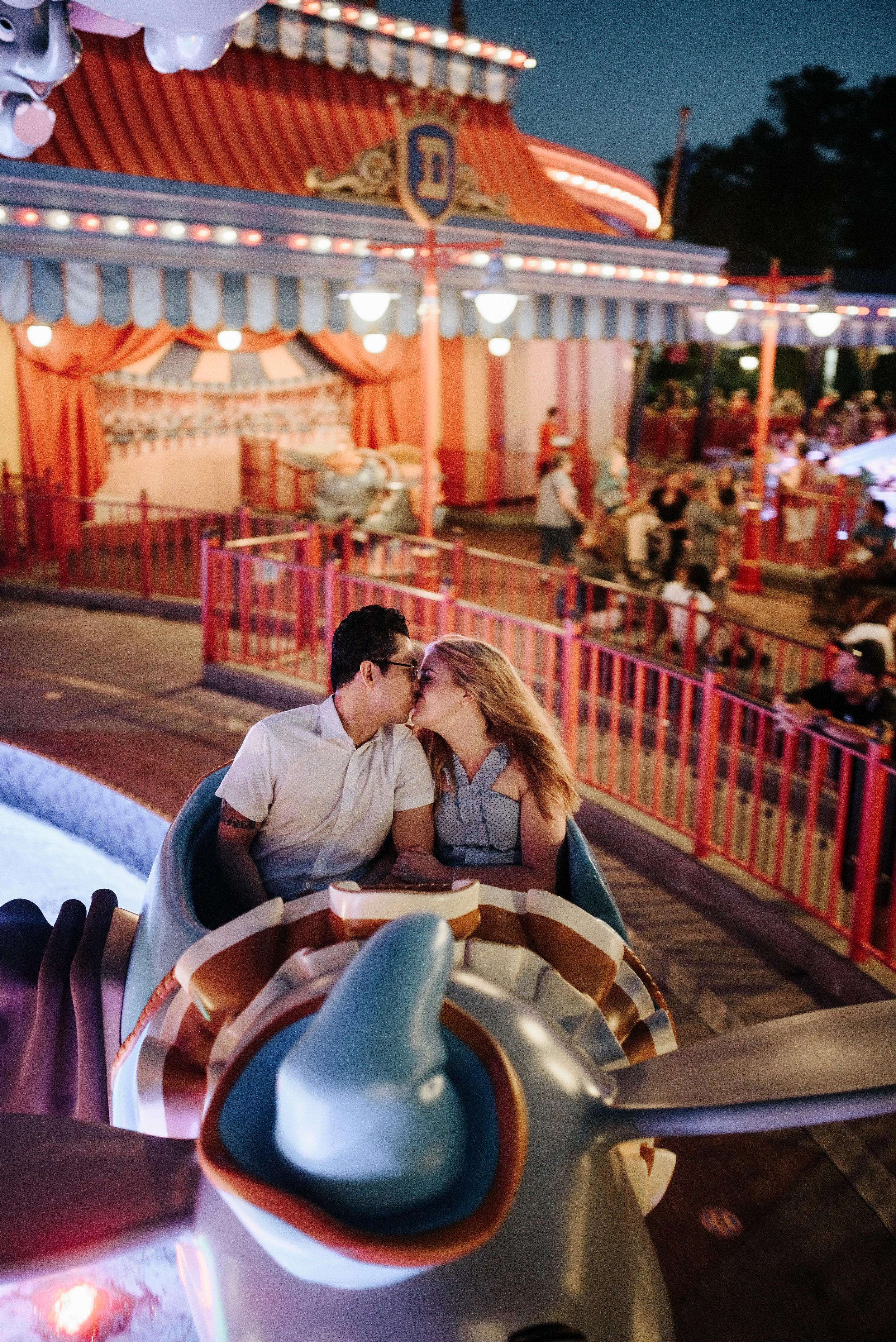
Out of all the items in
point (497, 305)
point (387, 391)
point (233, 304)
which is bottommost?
point (387, 391)

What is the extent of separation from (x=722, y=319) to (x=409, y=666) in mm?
8179

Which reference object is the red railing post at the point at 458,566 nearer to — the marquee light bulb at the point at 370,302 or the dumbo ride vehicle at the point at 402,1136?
the marquee light bulb at the point at 370,302

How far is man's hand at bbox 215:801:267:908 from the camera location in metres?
2.28

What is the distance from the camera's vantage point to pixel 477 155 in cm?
1304

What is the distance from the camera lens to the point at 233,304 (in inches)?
316

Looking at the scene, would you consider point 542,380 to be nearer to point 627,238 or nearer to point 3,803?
point 627,238

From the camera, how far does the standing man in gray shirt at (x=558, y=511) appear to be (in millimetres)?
8141

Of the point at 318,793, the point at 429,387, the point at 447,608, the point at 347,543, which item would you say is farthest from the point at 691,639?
the point at 318,793

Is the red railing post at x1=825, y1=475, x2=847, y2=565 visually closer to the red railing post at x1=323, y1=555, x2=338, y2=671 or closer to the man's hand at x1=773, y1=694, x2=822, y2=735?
the red railing post at x1=323, y1=555, x2=338, y2=671

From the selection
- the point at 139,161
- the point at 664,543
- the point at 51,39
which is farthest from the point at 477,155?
the point at 51,39

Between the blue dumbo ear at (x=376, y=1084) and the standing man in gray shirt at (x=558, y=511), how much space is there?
7.31 metres

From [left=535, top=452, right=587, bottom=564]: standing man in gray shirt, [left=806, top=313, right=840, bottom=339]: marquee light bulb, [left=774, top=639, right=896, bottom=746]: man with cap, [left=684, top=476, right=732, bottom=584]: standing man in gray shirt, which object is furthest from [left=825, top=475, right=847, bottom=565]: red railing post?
[left=774, top=639, right=896, bottom=746]: man with cap

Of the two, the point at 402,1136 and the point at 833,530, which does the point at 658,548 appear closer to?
the point at 833,530

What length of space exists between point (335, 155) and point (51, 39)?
8.34m
